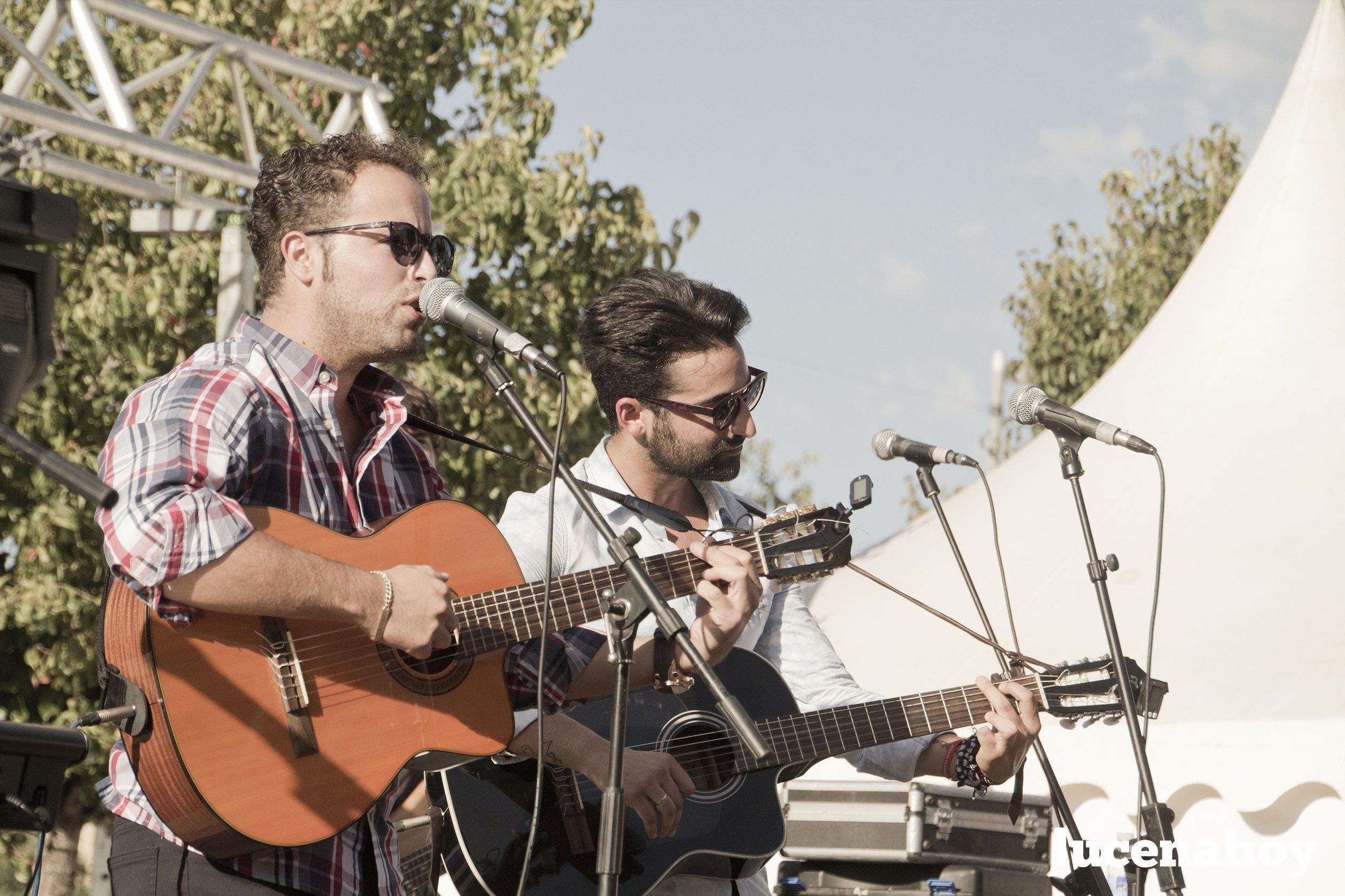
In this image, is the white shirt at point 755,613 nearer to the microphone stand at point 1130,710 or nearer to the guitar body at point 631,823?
the guitar body at point 631,823

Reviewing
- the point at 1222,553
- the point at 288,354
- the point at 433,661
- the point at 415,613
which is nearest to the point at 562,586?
the point at 433,661

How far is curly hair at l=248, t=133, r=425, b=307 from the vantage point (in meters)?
2.96

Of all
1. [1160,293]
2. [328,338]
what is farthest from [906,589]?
[1160,293]

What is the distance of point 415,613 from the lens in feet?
8.33

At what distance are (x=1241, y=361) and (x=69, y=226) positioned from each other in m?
6.34

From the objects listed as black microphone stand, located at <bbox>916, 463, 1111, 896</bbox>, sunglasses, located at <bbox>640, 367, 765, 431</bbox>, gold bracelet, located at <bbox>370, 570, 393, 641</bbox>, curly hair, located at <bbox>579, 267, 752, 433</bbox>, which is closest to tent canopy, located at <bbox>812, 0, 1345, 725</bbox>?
black microphone stand, located at <bbox>916, 463, 1111, 896</bbox>

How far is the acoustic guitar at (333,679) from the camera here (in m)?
2.41

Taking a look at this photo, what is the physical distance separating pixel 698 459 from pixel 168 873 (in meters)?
1.81

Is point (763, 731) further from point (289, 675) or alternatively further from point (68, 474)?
point (68, 474)

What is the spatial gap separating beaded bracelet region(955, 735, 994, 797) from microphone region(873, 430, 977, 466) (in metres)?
0.73

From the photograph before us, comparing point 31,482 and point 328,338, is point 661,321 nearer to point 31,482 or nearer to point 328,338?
point 328,338

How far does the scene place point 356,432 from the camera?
2.91 m

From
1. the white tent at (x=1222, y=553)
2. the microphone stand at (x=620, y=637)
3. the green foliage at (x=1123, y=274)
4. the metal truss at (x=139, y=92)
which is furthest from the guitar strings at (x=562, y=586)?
the green foliage at (x=1123, y=274)

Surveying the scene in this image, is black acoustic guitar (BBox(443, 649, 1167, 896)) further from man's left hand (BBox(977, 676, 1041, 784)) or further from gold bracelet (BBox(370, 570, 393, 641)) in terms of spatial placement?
gold bracelet (BBox(370, 570, 393, 641))
